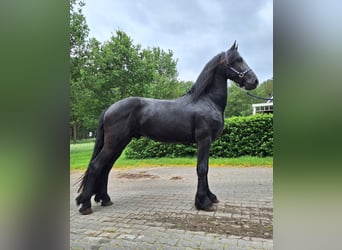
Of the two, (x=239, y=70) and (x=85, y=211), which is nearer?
(x=85, y=211)

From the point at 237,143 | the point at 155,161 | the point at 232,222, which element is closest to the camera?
the point at 232,222

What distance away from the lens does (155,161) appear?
7.02 meters

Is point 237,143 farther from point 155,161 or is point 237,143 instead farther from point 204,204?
point 204,204

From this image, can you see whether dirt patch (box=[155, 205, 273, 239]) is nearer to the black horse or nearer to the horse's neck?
the black horse

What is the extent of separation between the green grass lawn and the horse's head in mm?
3880

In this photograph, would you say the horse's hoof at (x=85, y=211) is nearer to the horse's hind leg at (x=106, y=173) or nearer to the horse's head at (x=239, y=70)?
the horse's hind leg at (x=106, y=173)

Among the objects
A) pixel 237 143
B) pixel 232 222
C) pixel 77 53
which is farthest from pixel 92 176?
pixel 77 53

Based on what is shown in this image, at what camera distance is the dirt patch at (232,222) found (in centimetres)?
219

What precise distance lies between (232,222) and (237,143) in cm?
459

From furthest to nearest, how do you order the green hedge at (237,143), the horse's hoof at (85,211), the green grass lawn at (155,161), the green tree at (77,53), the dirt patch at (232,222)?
1. the green hedge at (237,143)
2. the green tree at (77,53)
3. the green grass lawn at (155,161)
4. the horse's hoof at (85,211)
5. the dirt patch at (232,222)

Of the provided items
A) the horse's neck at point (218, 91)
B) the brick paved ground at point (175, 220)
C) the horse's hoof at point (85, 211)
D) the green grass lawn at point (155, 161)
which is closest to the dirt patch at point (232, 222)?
the brick paved ground at point (175, 220)
